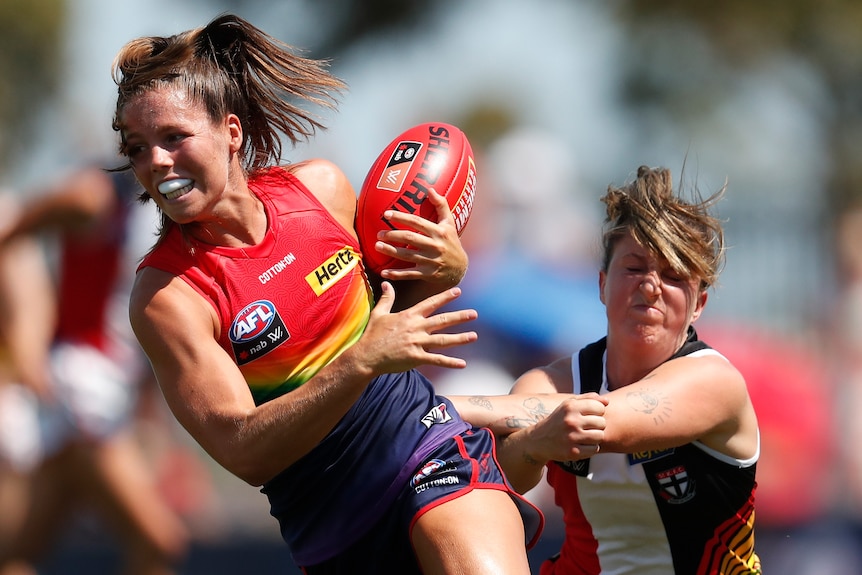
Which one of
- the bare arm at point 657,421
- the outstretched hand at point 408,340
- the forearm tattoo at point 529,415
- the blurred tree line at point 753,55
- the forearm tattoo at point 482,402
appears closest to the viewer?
the outstretched hand at point 408,340

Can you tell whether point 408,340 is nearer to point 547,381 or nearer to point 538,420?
point 538,420

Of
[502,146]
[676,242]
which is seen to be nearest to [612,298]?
[676,242]

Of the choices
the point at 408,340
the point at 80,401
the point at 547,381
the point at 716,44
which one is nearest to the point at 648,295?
the point at 547,381

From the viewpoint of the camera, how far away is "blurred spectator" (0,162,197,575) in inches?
309

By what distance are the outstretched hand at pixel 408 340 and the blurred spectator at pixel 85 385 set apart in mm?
4514

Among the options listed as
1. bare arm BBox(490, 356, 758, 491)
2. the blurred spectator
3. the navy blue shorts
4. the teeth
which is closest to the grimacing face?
bare arm BBox(490, 356, 758, 491)

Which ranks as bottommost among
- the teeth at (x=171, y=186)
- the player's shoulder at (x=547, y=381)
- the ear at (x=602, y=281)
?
the player's shoulder at (x=547, y=381)

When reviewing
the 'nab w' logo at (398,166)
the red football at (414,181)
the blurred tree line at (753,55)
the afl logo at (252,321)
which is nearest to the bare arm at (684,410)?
the red football at (414,181)

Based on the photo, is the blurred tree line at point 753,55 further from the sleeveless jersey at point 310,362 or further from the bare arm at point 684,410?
the sleeveless jersey at point 310,362

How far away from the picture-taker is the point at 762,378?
957cm

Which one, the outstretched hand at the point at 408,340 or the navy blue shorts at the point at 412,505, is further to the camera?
the navy blue shorts at the point at 412,505

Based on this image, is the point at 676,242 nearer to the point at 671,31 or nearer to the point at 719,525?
the point at 719,525

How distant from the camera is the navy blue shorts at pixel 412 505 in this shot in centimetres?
391

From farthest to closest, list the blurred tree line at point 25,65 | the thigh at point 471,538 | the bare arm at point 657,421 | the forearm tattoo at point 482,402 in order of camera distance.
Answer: the blurred tree line at point 25,65 < the forearm tattoo at point 482,402 < the bare arm at point 657,421 < the thigh at point 471,538
